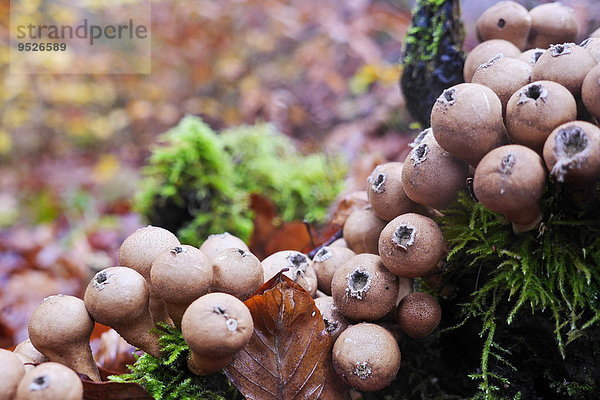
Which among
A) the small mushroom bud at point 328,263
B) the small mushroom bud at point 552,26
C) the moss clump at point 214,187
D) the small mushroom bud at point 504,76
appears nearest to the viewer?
the small mushroom bud at point 504,76

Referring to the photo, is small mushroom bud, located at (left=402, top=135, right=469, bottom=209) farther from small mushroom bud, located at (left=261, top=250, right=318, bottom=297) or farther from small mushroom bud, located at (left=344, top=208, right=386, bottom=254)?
small mushroom bud, located at (left=261, top=250, right=318, bottom=297)

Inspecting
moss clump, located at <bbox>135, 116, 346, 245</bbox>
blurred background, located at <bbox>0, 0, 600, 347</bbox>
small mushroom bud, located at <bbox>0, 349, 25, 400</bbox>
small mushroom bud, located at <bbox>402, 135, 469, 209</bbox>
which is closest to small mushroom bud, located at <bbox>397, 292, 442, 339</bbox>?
small mushroom bud, located at <bbox>402, 135, 469, 209</bbox>

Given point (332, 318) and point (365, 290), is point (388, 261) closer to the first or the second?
point (365, 290)

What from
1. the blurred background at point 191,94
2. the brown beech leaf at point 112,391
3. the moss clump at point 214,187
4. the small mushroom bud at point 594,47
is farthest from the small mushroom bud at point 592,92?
the blurred background at point 191,94

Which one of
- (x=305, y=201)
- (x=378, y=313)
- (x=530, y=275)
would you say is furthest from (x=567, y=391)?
(x=305, y=201)

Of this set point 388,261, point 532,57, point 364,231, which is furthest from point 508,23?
point 388,261

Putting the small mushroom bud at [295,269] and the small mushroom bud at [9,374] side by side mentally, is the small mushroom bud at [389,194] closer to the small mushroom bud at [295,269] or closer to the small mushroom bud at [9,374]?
the small mushroom bud at [295,269]
